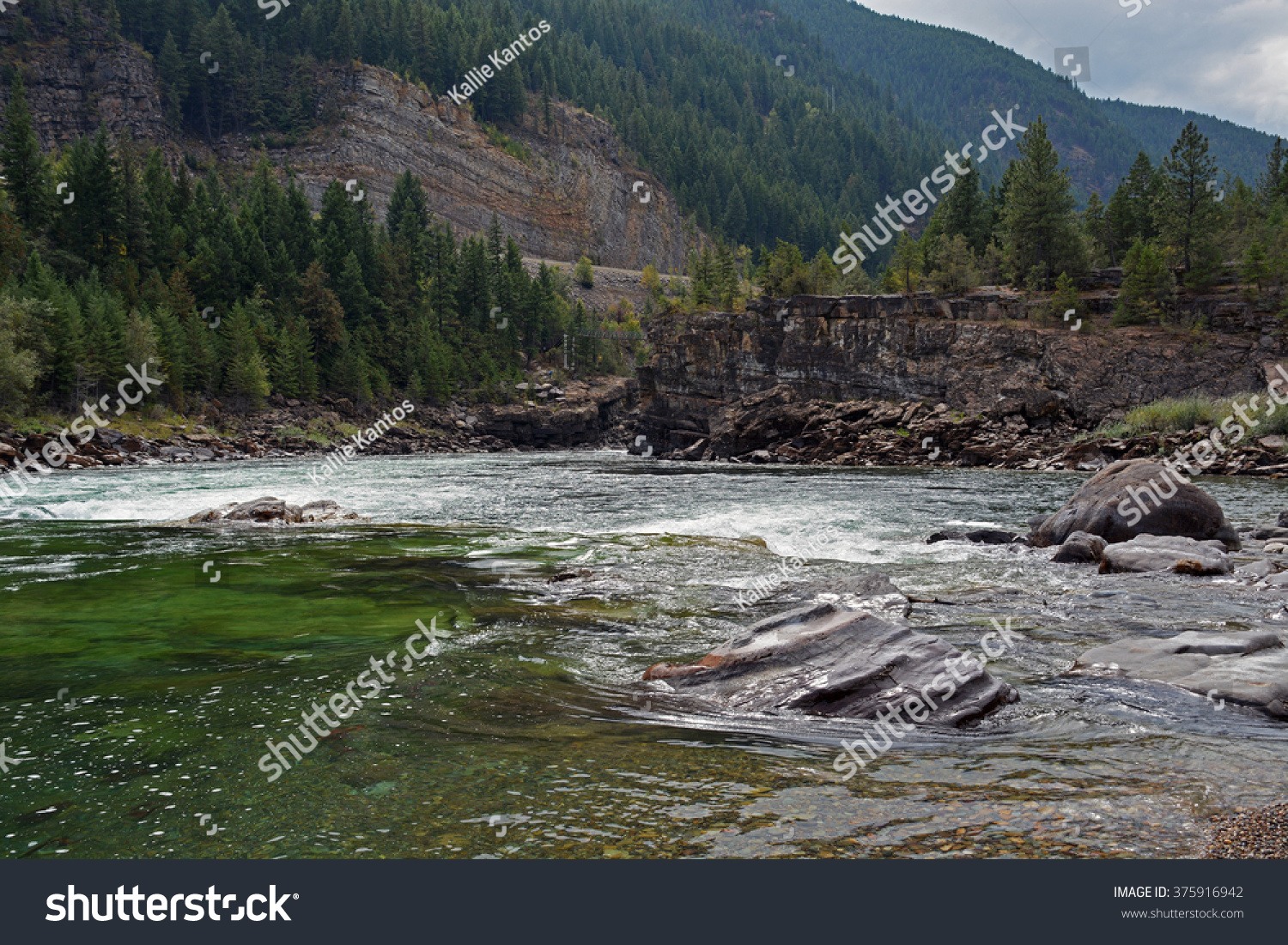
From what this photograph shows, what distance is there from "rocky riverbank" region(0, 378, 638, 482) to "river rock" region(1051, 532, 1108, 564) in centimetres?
5065

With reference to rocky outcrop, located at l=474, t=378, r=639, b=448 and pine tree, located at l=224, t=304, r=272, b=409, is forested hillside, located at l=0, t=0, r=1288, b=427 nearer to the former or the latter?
pine tree, located at l=224, t=304, r=272, b=409

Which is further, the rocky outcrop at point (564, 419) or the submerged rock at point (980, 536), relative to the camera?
the rocky outcrop at point (564, 419)

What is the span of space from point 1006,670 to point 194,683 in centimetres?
803

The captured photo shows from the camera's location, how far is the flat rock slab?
6766 millimetres

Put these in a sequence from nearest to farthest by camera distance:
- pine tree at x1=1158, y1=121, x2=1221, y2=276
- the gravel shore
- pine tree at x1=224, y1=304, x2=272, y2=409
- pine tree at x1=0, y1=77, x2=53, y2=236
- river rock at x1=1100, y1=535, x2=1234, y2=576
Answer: the gravel shore < river rock at x1=1100, y1=535, x2=1234, y2=576 < pine tree at x1=1158, y1=121, x2=1221, y2=276 < pine tree at x1=0, y1=77, x2=53, y2=236 < pine tree at x1=224, y1=304, x2=272, y2=409

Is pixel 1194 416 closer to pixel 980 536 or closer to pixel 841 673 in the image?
pixel 980 536

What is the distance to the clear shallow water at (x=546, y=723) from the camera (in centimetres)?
450

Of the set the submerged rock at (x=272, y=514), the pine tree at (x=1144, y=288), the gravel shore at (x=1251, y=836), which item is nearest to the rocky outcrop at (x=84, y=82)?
the submerged rock at (x=272, y=514)

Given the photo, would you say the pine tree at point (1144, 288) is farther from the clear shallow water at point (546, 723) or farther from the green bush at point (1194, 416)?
the clear shallow water at point (546, 723)

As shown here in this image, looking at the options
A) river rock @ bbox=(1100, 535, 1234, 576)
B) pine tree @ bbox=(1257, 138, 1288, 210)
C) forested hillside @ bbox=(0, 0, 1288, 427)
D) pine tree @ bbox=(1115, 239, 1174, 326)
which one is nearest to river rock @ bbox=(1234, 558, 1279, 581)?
river rock @ bbox=(1100, 535, 1234, 576)

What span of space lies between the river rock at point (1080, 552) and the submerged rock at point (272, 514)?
1813cm

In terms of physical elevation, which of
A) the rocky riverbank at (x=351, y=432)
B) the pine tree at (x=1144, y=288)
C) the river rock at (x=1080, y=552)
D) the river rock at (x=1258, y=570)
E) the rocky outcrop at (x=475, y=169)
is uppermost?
the rocky outcrop at (x=475, y=169)

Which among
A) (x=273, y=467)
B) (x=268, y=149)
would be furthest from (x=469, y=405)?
(x=268, y=149)

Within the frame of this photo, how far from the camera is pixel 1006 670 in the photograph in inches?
319
